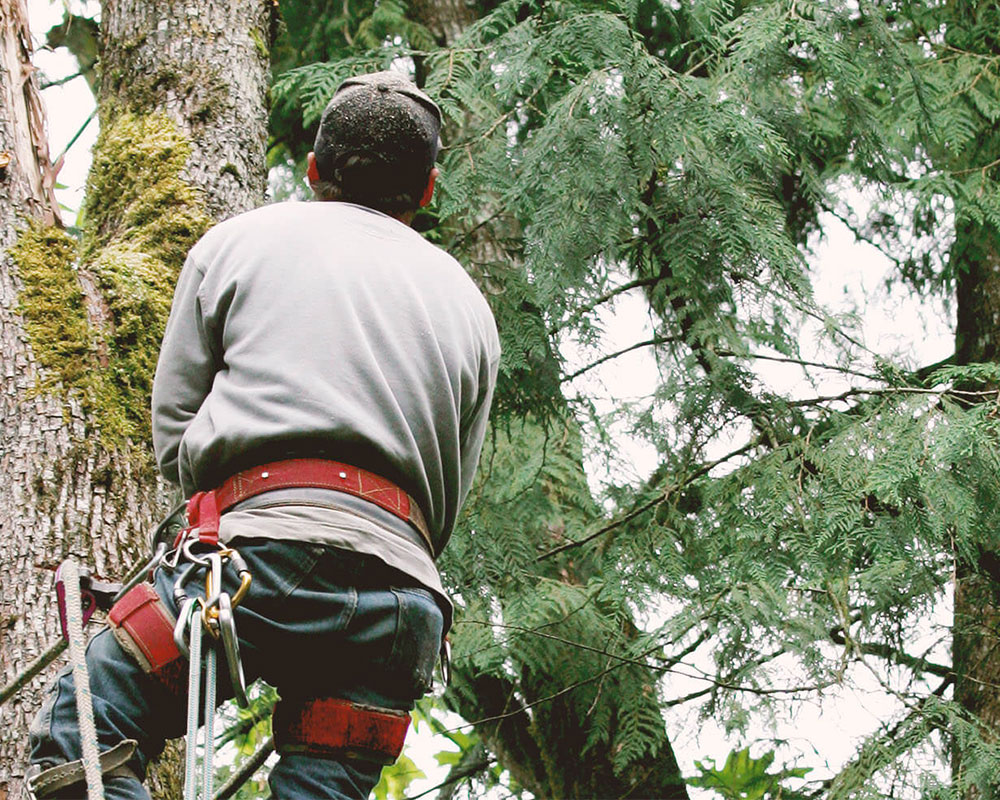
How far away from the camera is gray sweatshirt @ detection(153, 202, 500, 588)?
2098 mm

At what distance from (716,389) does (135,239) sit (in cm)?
231

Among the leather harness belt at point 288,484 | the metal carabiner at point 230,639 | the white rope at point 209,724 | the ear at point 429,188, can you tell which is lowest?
the white rope at point 209,724

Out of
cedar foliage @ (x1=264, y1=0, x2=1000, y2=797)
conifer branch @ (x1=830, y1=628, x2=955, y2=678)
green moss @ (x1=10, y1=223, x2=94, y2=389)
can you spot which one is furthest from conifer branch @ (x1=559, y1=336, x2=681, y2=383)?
green moss @ (x1=10, y1=223, x2=94, y2=389)

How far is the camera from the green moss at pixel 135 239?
9.85 ft

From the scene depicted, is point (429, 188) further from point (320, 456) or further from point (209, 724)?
point (209, 724)

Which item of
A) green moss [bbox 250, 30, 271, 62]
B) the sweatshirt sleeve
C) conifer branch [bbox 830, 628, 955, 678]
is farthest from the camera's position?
conifer branch [bbox 830, 628, 955, 678]

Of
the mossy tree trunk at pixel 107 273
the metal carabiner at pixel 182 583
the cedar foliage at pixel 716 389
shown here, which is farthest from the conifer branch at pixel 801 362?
the metal carabiner at pixel 182 583

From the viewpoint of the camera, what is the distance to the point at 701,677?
4.64 m

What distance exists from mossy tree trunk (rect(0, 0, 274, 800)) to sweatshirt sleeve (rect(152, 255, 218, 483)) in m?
0.57

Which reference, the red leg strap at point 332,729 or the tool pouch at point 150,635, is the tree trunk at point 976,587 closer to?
the red leg strap at point 332,729

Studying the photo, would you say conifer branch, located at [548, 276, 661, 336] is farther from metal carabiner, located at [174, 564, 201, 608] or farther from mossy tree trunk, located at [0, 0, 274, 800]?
metal carabiner, located at [174, 564, 201, 608]

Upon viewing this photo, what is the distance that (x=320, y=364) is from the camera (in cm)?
213

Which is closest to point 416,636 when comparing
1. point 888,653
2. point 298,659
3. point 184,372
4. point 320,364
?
point 298,659

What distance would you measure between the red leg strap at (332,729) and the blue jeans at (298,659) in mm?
17
